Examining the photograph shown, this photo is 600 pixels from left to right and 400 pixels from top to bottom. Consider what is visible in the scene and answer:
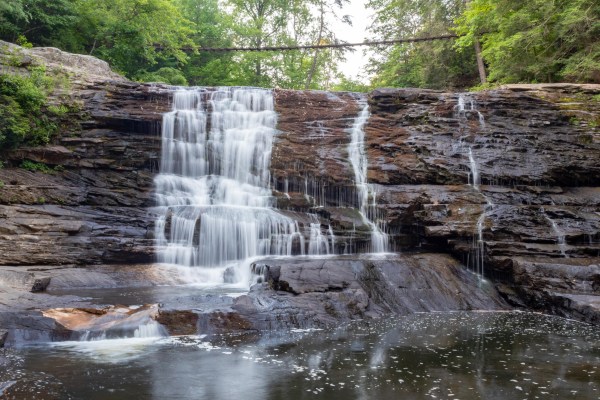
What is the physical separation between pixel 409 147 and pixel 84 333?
11.8 m

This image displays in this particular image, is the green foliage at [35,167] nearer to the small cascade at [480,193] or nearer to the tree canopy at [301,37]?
the tree canopy at [301,37]

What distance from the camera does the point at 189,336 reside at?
330 inches

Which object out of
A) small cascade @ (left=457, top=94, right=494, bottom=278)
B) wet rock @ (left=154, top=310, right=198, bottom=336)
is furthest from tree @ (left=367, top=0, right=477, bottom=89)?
wet rock @ (left=154, top=310, right=198, bottom=336)

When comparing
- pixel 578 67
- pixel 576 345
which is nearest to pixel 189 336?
pixel 576 345

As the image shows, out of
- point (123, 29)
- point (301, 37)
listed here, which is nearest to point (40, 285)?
point (123, 29)

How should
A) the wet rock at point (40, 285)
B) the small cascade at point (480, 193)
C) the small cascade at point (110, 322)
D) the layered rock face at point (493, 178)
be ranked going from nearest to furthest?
the small cascade at point (110, 322)
the wet rock at point (40, 285)
the layered rock face at point (493, 178)
the small cascade at point (480, 193)

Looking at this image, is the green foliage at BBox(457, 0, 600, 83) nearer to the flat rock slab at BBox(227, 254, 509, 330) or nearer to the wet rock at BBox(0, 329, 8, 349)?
the flat rock slab at BBox(227, 254, 509, 330)

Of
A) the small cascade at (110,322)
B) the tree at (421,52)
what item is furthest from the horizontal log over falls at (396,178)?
the tree at (421,52)

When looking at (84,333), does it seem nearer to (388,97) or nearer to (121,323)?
(121,323)

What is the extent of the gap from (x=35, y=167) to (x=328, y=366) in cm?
1204

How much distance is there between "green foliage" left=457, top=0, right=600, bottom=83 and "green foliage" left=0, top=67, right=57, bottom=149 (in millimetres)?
16446

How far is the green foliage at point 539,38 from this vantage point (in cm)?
1550

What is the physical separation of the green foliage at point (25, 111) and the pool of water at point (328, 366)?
29.7ft

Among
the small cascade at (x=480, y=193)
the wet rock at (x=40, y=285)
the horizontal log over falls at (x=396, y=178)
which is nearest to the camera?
the wet rock at (x=40, y=285)
